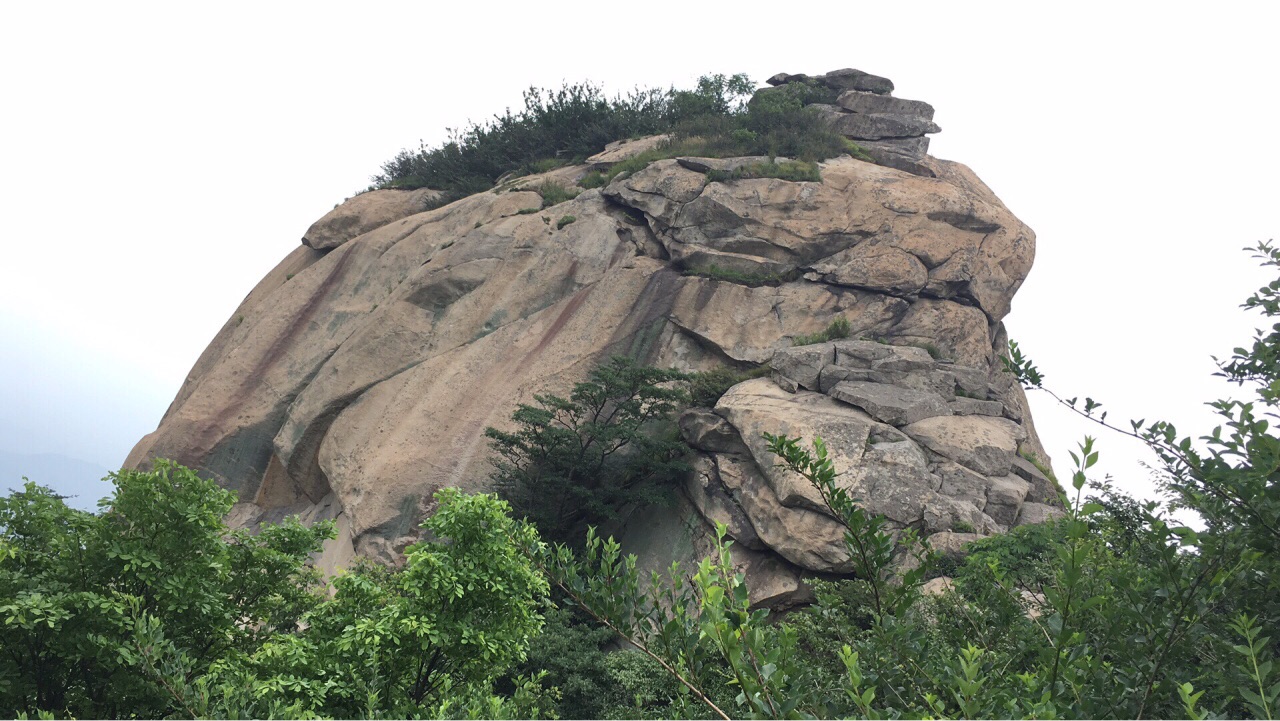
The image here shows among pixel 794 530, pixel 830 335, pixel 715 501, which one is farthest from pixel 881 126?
pixel 794 530

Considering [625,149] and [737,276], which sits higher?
[625,149]

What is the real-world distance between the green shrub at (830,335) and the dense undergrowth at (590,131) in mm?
8776

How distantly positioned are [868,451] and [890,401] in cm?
211

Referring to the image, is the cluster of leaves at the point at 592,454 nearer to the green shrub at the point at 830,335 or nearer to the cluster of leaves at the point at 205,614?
the green shrub at the point at 830,335

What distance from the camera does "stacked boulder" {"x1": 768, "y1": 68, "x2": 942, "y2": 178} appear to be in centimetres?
3033

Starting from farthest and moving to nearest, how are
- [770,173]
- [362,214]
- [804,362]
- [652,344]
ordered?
[362,214]
[770,173]
[652,344]
[804,362]

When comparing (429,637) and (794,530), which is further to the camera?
(794,530)

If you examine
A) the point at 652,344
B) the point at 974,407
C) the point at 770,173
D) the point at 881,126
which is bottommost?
the point at 974,407

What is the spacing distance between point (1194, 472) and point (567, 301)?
68.1 feet

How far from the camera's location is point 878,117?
30891 mm

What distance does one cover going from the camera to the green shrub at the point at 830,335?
75.1 ft

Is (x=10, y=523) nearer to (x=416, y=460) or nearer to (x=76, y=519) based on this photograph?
(x=76, y=519)

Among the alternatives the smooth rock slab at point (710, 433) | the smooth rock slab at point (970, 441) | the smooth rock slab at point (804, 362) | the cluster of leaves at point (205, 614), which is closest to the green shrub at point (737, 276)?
the smooth rock slab at point (804, 362)

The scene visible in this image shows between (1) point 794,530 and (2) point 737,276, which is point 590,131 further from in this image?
(1) point 794,530
